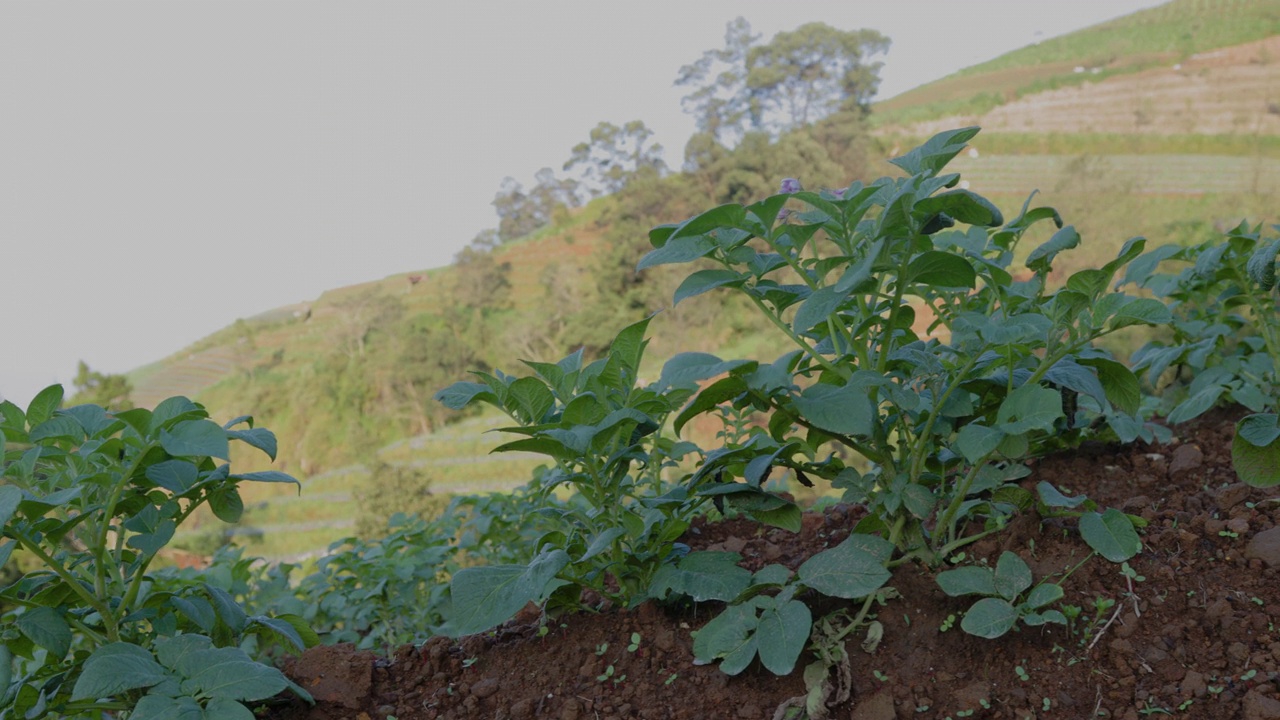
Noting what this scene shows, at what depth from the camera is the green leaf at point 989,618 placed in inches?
45.9

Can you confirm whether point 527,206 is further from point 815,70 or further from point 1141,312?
point 1141,312

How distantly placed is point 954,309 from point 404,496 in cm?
1039

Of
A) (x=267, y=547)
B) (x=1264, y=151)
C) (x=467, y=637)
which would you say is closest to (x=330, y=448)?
(x=267, y=547)

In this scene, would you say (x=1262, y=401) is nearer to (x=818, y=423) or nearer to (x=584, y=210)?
(x=818, y=423)

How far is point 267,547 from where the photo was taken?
16.0m

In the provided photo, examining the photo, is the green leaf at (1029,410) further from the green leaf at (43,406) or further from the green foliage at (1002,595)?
the green leaf at (43,406)

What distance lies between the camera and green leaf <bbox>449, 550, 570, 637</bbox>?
47.3 inches

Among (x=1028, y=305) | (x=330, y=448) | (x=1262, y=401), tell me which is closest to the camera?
(x=1028, y=305)

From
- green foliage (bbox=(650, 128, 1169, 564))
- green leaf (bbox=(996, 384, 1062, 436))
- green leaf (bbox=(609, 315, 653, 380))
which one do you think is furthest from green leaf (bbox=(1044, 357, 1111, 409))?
green leaf (bbox=(609, 315, 653, 380))

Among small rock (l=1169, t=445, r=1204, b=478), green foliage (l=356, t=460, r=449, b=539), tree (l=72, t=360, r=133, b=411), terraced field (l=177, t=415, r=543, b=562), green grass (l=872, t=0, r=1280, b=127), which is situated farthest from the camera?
green grass (l=872, t=0, r=1280, b=127)

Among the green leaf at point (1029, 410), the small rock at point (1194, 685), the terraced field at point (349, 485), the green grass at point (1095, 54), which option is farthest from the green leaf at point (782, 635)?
the green grass at point (1095, 54)

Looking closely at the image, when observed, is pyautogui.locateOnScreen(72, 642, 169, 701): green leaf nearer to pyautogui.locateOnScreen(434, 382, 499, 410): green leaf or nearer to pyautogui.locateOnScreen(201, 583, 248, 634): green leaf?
pyautogui.locateOnScreen(201, 583, 248, 634): green leaf

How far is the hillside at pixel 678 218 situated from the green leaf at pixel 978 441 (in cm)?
980

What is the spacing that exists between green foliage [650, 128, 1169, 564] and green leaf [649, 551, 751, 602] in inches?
4.5
